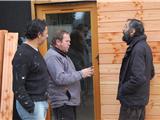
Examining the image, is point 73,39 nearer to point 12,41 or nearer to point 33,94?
point 12,41

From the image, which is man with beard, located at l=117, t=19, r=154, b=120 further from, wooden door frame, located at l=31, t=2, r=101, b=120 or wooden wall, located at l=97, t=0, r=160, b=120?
wooden door frame, located at l=31, t=2, r=101, b=120

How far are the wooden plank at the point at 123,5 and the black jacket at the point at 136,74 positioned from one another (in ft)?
2.46

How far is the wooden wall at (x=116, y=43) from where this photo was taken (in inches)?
233

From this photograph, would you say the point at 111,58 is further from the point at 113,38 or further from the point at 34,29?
the point at 34,29

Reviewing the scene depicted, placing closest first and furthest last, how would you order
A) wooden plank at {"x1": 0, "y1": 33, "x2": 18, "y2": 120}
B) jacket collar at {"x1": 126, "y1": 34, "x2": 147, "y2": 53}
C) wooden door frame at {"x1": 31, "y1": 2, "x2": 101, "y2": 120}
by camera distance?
jacket collar at {"x1": 126, "y1": 34, "x2": 147, "y2": 53} < wooden plank at {"x1": 0, "y1": 33, "x2": 18, "y2": 120} < wooden door frame at {"x1": 31, "y1": 2, "x2": 101, "y2": 120}

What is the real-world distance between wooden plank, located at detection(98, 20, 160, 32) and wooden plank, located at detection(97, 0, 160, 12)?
0.63ft

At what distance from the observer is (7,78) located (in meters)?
6.32

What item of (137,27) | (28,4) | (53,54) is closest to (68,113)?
(53,54)

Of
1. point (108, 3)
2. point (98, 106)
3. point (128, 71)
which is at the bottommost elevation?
point (98, 106)

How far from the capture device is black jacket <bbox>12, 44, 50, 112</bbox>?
446 cm

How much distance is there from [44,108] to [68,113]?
2.86ft

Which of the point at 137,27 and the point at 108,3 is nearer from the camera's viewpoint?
the point at 137,27

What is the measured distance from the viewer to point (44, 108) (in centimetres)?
477

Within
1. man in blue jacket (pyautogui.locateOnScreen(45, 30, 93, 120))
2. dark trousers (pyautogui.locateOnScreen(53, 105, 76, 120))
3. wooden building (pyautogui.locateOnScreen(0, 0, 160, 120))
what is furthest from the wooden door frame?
dark trousers (pyautogui.locateOnScreen(53, 105, 76, 120))
